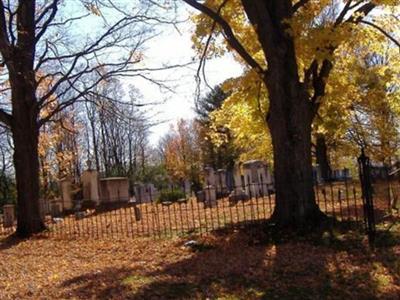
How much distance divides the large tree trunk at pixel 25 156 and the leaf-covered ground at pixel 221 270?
426 centimetres

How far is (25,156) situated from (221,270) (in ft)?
29.4

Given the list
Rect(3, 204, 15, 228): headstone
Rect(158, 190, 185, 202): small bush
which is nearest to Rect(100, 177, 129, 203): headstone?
Rect(158, 190, 185, 202): small bush

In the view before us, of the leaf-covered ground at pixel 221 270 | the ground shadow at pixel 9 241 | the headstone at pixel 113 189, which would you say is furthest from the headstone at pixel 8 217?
the leaf-covered ground at pixel 221 270

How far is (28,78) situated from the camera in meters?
13.9

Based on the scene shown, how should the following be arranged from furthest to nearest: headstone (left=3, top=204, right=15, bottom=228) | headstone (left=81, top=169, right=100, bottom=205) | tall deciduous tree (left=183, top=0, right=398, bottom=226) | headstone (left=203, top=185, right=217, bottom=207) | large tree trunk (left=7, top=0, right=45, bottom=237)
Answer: headstone (left=81, top=169, right=100, bottom=205)
headstone (left=3, top=204, right=15, bottom=228)
headstone (left=203, top=185, right=217, bottom=207)
large tree trunk (left=7, top=0, right=45, bottom=237)
tall deciduous tree (left=183, top=0, right=398, bottom=226)

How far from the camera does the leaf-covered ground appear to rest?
631 centimetres

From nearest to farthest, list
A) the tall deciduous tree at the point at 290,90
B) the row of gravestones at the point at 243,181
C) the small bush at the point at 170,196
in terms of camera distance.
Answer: the tall deciduous tree at the point at 290,90, the row of gravestones at the point at 243,181, the small bush at the point at 170,196

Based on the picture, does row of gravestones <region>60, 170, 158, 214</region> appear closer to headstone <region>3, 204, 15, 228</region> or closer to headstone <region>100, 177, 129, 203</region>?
headstone <region>100, 177, 129, 203</region>

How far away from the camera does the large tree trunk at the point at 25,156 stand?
1477cm

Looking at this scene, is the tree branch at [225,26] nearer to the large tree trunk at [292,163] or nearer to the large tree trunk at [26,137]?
the large tree trunk at [292,163]

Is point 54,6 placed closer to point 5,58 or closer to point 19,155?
point 5,58

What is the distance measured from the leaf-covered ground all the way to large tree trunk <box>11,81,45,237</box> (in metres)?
4.26

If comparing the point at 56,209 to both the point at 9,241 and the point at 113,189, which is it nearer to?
the point at 113,189

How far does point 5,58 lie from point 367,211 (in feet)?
27.9
